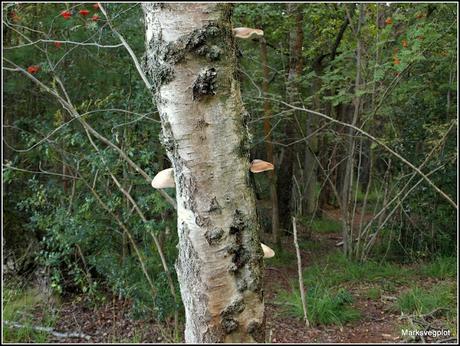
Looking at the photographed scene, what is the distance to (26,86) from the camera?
6156mm

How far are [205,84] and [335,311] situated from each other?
397cm

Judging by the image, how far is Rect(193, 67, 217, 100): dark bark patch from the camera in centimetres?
122

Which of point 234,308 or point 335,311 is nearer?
point 234,308

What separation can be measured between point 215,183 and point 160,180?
67cm

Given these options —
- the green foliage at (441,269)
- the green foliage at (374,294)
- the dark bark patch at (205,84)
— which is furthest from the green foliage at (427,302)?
the dark bark patch at (205,84)

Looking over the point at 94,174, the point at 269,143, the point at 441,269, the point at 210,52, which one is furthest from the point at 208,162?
the point at 269,143

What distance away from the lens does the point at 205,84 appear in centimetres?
122

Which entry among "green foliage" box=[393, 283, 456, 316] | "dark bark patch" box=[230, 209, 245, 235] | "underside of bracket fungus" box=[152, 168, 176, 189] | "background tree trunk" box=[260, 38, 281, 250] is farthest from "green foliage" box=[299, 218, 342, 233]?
"dark bark patch" box=[230, 209, 245, 235]

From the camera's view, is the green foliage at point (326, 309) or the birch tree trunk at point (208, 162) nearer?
the birch tree trunk at point (208, 162)

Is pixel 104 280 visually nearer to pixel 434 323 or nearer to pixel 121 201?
pixel 121 201

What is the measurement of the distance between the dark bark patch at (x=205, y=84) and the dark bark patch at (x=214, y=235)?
1.14ft

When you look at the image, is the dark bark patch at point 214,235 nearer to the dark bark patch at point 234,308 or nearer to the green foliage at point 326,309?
the dark bark patch at point 234,308

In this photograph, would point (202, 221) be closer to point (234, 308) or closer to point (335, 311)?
point (234, 308)

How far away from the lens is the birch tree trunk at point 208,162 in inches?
48.4
